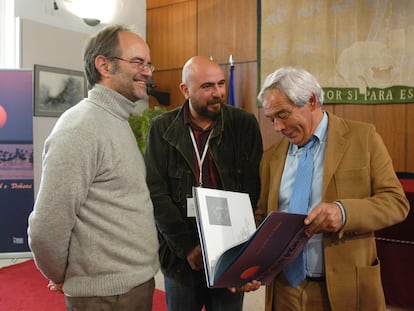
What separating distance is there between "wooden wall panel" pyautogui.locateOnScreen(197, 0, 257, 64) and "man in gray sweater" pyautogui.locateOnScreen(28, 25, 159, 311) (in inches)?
154

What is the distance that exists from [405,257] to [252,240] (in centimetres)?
215

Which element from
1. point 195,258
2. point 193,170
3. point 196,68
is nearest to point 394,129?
point 196,68

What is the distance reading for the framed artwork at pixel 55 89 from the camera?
4355 mm

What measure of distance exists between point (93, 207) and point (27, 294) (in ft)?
8.49

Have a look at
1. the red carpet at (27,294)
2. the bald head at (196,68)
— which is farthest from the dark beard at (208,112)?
the red carpet at (27,294)

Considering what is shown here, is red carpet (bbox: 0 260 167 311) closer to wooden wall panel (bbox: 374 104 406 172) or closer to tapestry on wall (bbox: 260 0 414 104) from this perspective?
wooden wall panel (bbox: 374 104 406 172)

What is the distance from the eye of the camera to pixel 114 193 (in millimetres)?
1286

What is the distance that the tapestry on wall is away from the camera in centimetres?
406

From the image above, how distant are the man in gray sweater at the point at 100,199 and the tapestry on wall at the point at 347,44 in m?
3.44

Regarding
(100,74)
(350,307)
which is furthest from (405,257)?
(100,74)

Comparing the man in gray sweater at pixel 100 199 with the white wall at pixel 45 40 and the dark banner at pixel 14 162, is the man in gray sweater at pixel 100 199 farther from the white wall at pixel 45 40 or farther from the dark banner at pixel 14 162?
the white wall at pixel 45 40

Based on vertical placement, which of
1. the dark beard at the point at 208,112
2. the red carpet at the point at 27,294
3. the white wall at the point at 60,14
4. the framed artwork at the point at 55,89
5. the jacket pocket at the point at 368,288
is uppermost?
the white wall at the point at 60,14

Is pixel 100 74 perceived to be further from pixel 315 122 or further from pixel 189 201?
pixel 315 122

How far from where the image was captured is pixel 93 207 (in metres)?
1.26
